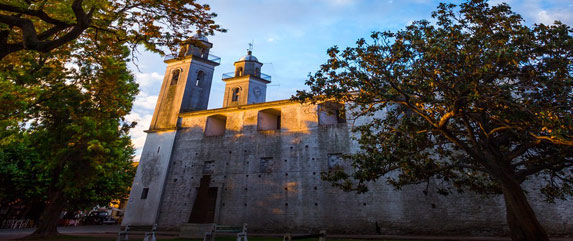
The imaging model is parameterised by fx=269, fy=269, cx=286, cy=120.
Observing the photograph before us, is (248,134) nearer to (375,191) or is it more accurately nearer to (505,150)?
(375,191)

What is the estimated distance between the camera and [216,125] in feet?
75.8

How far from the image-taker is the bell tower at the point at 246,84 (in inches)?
1077

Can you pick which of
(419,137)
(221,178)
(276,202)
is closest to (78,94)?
(221,178)

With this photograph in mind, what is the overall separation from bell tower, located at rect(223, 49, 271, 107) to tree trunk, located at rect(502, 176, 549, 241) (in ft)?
71.0

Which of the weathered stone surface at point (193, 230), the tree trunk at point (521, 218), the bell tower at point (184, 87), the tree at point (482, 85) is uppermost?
the bell tower at point (184, 87)

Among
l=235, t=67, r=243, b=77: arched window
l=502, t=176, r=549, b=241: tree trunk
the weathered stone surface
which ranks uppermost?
l=235, t=67, r=243, b=77: arched window

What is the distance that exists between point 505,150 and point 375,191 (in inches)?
294

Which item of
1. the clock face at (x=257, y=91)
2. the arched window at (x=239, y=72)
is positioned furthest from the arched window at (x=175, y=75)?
the clock face at (x=257, y=91)

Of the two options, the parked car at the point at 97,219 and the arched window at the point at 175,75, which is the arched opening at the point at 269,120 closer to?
the arched window at the point at 175,75

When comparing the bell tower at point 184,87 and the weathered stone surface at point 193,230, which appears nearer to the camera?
the weathered stone surface at point 193,230

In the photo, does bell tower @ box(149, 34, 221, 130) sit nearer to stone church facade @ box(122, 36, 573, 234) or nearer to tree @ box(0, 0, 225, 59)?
stone church facade @ box(122, 36, 573, 234)

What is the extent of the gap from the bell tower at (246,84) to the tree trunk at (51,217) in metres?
15.8

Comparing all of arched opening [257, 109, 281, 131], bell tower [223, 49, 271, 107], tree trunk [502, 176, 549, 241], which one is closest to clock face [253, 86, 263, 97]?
bell tower [223, 49, 271, 107]

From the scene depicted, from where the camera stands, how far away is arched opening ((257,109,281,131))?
68.5 ft
